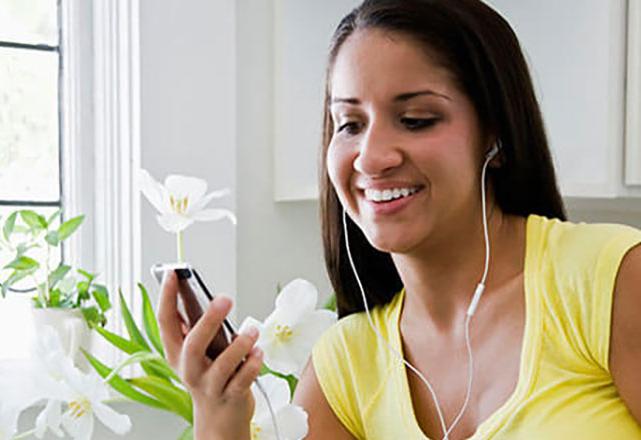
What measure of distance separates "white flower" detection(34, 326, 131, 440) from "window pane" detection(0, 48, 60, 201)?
0.62 meters

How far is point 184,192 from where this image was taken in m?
1.25

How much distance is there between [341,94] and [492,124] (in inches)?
6.0

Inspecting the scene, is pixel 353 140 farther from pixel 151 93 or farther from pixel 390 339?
pixel 151 93

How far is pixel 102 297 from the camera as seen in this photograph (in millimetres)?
1617

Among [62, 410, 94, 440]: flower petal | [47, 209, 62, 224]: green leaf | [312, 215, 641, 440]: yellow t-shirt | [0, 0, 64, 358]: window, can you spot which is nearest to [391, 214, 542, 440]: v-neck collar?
[312, 215, 641, 440]: yellow t-shirt

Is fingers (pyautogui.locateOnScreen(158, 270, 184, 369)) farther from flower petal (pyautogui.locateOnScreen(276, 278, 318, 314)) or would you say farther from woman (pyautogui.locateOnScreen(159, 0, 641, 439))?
flower petal (pyautogui.locateOnScreen(276, 278, 318, 314))

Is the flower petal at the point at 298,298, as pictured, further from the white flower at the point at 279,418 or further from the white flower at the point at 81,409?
the white flower at the point at 81,409

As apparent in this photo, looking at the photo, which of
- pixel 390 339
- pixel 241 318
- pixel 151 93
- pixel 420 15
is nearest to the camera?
pixel 420 15

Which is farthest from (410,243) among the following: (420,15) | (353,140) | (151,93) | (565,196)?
(151,93)

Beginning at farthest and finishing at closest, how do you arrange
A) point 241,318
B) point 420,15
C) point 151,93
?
point 241,318 < point 151,93 < point 420,15

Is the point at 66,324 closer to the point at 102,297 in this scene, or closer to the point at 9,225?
the point at 102,297

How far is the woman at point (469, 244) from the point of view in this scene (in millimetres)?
1016

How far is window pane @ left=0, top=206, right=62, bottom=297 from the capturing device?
5.53 feet

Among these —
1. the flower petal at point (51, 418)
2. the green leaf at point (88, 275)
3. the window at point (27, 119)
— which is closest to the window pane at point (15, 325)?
the window at point (27, 119)
